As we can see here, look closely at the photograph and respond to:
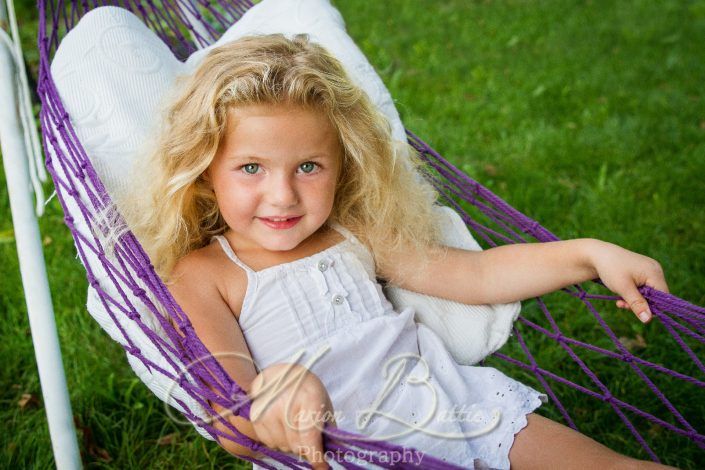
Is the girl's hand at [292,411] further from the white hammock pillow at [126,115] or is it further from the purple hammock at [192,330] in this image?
the white hammock pillow at [126,115]

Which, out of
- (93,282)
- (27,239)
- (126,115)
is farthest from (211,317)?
(126,115)

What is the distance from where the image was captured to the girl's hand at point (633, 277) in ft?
4.79

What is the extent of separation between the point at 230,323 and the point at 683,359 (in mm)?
1385

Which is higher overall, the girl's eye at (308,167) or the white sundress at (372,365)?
the girl's eye at (308,167)

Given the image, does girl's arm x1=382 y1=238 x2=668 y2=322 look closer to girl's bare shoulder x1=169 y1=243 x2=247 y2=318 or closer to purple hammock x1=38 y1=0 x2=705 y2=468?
purple hammock x1=38 y1=0 x2=705 y2=468

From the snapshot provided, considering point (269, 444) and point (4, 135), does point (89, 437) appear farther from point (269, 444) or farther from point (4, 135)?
point (269, 444)

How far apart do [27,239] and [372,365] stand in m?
0.78

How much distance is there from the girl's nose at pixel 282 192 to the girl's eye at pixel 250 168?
0.05m

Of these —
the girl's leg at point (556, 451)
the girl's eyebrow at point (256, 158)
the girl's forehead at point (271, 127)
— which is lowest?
the girl's leg at point (556, 451)

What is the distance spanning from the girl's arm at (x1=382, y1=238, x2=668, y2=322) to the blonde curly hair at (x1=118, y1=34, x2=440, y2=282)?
0.06m

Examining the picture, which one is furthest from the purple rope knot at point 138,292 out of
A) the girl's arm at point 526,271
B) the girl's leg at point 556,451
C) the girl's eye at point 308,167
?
the girl's leg at point 556,451

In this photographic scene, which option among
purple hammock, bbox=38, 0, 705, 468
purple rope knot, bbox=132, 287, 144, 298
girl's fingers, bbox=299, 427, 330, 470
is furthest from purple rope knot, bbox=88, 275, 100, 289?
girl's fingers, bbox=299, 427, 330, 470

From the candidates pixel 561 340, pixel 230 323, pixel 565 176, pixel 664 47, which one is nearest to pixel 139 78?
pixel 230 323

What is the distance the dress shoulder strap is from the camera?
157 centimetres
